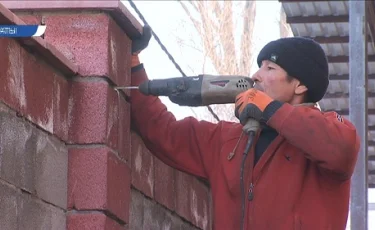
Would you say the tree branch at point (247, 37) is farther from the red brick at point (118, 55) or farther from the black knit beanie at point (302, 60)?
the red brick at point (118, 55)

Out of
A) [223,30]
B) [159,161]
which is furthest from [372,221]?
[223,30]

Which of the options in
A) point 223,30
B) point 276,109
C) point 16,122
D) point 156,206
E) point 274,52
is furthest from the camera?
point 223,30

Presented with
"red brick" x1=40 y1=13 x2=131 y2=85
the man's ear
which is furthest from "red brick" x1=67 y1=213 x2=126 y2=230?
the man's ear

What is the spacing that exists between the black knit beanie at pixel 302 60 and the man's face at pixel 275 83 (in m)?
0.03

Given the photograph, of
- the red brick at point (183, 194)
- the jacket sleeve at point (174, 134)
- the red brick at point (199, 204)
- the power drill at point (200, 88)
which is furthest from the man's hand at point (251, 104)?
the red brick at point (199, 204)

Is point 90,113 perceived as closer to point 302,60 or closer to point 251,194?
point 251,194

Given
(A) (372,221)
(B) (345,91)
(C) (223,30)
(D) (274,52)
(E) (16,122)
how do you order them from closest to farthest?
1. (E) (16,122)
2. (D) (274,52)
3. (B) (345,91)
4. (A) (372,221)
5. (C) (223,30)

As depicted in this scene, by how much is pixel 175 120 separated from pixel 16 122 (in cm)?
125

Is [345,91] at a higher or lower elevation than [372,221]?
higher

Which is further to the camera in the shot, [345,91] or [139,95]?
[345,91]

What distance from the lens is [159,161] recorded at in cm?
512

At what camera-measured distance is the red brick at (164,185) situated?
507 centimetres

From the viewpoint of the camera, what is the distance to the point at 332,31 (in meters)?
10.1

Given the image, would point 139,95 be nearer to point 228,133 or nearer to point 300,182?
point 228,133
